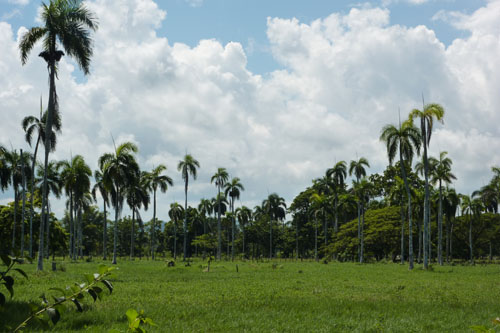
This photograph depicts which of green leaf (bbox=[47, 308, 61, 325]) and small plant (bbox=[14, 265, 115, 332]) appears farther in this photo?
small plant (bbox=[14, 265, 115, 332])

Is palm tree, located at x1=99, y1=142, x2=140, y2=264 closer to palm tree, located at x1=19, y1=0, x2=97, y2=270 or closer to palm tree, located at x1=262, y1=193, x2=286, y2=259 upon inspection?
palm tree, located at x1=19, y1=0, x2=97, y2=270

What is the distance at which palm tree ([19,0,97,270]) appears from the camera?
25391 millimetres

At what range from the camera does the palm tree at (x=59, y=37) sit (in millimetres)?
25391

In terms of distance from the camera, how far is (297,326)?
1027 centimetres

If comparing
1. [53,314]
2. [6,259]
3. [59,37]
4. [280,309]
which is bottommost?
[280,309]

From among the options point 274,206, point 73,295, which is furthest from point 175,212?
point 73,295

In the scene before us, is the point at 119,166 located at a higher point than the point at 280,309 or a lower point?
higher

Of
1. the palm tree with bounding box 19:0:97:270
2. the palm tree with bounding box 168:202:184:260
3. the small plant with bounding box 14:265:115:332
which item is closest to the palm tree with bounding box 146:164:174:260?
the palm tree with bounding box 168:202:184:260

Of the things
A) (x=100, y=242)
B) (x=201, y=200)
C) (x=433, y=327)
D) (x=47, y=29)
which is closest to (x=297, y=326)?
(x=433, y=327)

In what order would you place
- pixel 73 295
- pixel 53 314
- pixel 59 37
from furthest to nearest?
pixel 59 37 → pixel 73 295 → pixel 53 314

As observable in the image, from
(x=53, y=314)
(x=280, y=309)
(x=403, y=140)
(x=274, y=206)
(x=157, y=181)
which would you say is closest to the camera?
(x=53, y=314)

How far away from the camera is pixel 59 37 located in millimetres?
25766

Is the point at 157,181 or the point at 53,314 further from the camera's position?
the point at 157,181

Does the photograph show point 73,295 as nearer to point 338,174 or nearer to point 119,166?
point 119,166
